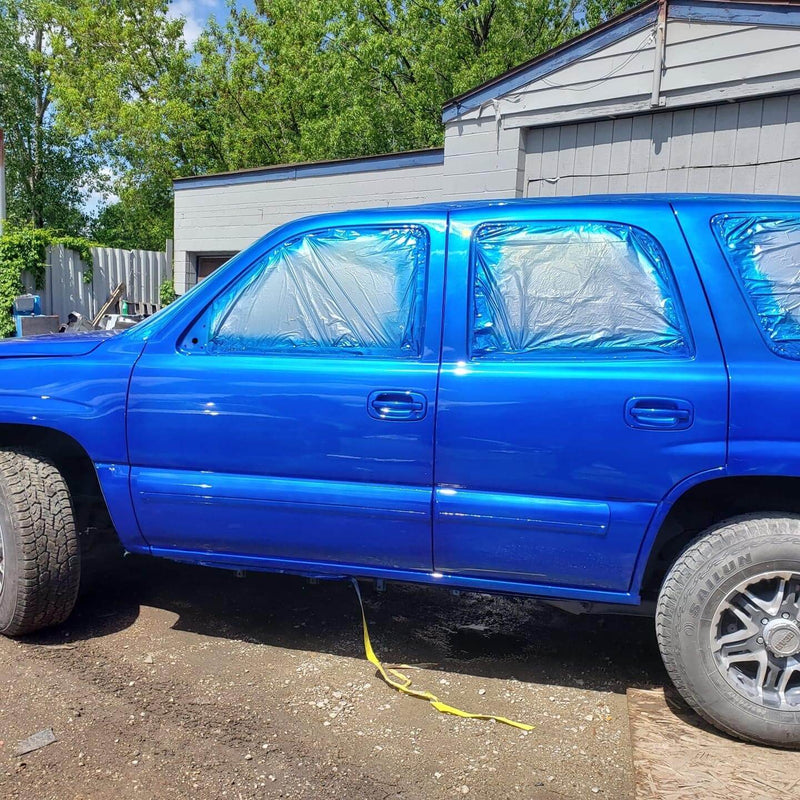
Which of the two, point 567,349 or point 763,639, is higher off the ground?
point 567,349

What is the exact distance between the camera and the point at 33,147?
31.6 meters

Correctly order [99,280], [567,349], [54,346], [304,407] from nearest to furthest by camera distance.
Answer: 1. [567,349]
2. [304,407]
3. [54,346]
4. [99,280]

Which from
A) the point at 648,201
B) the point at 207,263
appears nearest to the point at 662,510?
the point at 648,201

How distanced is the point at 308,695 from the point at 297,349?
4.58 ft

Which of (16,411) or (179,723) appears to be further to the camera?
(16,411)

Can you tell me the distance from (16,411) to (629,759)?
2790 mm

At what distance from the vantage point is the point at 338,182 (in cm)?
1062

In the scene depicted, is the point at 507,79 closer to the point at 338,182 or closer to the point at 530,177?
the point at 530,177

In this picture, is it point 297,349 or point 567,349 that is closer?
point 567,349

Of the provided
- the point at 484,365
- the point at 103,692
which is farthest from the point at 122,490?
the point at 484,365

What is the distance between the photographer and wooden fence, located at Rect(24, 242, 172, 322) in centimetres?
1455

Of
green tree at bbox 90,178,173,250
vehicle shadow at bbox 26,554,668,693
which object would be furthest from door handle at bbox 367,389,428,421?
green tree at bbox 90,178,173,250

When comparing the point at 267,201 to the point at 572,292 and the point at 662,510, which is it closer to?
the point at 572,292

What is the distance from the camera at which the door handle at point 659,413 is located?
99.3 inches
